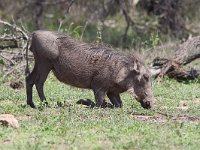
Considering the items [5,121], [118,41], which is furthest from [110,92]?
[118,41]

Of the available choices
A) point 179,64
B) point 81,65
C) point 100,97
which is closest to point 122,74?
point 100,97

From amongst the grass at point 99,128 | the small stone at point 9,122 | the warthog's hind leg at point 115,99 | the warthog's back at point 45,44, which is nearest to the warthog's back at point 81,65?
the warthog's back at point 45,44

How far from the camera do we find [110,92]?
27.3 ft

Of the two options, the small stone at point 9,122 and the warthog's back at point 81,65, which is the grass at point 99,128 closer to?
the small stone at point 9,122

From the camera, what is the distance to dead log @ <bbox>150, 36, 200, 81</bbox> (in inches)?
430

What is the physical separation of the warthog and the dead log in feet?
8.35

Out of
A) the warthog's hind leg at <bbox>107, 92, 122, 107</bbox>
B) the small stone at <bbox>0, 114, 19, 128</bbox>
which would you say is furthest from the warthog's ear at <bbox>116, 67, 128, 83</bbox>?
the small stone at <bbox>0, 114, 19, 128</bbox>

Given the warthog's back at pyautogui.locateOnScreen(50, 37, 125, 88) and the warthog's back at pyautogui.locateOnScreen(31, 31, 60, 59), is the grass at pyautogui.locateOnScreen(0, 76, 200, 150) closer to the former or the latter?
the warthog's back at pyautogui.locateOnScreen(50, 37, 125, 88)

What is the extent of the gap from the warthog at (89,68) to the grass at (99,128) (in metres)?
0.32

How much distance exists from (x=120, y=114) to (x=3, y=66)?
4290mm

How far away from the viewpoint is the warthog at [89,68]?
7988 millimetres

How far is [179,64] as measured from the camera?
36.2ft

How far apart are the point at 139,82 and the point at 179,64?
2845 mm

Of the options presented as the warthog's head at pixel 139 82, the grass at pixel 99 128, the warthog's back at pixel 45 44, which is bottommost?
the grass at pixel 99 128
